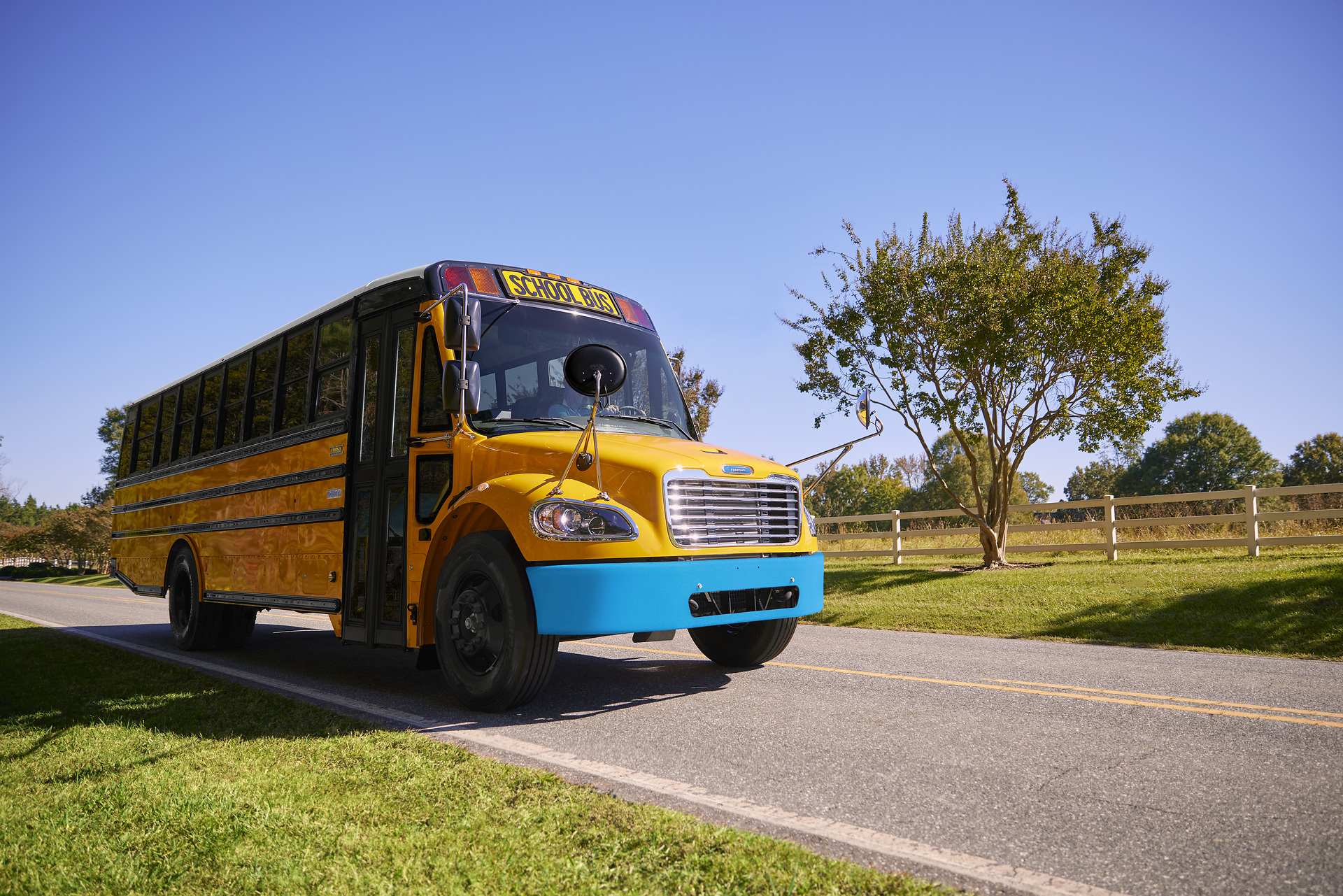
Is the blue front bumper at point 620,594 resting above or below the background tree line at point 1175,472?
below

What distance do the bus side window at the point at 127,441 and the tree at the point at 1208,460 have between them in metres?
80.4

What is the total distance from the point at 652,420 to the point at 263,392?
14.3ft

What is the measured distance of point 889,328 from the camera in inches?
662

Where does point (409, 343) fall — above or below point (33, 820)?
above

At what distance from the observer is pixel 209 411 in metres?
9.70

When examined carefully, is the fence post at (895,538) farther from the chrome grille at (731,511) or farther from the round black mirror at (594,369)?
the round black mirror at (594,369)

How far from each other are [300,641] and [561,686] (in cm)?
593

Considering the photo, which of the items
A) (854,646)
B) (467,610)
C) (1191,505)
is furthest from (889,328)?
(1191,505)

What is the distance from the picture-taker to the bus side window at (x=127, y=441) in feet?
39.9

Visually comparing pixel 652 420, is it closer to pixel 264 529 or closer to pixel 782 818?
pixel 782 818

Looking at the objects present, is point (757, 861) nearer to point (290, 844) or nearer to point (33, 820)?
point (290, 844)

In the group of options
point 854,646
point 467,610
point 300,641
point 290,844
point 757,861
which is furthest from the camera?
point 300,641

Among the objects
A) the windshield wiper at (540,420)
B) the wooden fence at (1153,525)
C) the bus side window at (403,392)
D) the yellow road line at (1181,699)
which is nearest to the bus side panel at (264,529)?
the bus side window at (403,392)

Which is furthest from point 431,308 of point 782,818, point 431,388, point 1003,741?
point 1003,741
